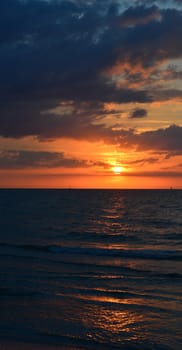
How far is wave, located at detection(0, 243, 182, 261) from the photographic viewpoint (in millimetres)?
28453

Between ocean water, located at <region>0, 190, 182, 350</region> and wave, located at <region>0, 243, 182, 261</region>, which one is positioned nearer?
ocean water, located at <region>0, 190, 182, 350</region>

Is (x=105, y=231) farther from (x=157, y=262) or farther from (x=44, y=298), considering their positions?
(x=44, y=298)

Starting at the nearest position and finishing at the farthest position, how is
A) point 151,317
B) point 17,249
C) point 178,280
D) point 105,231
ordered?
point 151,317
point 178,280
point 17,249
point 105,231

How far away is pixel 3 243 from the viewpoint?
3297 centimetres

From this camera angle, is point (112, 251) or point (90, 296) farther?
point (112, 251)

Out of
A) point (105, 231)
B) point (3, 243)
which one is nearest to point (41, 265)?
point (3, 243)

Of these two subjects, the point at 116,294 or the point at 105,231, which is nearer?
the point at 116,294

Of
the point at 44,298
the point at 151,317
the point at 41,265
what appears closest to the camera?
the point at 151,317

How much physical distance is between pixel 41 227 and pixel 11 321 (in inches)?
1380

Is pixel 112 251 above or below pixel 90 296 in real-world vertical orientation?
above

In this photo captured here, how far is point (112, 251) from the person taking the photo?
100 feet

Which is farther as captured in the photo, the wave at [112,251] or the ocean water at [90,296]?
the wave at [112,251]

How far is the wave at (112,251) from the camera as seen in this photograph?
28.5 meters

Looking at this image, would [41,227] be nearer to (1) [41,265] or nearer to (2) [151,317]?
(1) [41,265]
